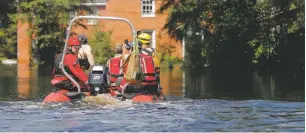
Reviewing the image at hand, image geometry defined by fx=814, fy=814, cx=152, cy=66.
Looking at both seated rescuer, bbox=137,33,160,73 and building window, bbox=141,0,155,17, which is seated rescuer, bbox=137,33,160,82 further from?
building window, bbox=141,0,155,17

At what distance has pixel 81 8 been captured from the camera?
70.0 m

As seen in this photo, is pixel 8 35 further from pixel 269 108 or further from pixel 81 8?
pixel 269 108

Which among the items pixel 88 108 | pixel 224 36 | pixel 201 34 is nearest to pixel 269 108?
pixel 88 108

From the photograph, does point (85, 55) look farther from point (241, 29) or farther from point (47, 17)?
point (47, 17)

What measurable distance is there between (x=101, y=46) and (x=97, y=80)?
40.7m

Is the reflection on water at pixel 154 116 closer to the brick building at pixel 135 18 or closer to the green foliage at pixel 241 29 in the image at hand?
the green foliage at pixel 241 29

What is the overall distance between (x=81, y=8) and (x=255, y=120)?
175 feet

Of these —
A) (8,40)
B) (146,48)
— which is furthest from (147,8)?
(146,48)

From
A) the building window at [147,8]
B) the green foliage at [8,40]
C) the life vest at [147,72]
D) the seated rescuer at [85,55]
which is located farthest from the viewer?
the green foliage at [8,40]

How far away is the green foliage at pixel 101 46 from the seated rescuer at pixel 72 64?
38.1 m

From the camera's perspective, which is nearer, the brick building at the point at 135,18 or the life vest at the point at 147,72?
the life vest at the point at 147,72

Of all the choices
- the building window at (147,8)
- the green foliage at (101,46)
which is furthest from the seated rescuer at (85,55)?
the building window at (147,8)

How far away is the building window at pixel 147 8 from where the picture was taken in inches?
2977

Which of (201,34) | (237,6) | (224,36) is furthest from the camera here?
(201,34)
